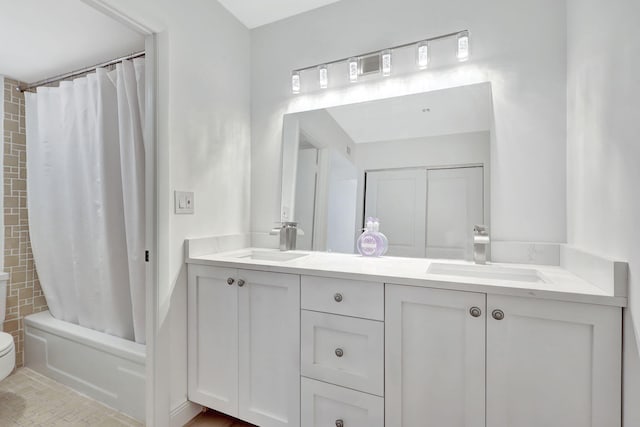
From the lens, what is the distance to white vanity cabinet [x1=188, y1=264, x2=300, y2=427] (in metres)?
1.33

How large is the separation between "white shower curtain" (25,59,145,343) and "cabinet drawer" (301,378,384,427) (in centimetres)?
115

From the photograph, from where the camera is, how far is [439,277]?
1.10m

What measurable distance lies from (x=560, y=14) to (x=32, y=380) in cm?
373

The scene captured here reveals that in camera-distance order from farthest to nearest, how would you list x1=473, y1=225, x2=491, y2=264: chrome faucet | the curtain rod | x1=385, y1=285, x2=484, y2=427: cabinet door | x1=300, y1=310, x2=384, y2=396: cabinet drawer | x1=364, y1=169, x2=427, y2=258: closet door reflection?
the curtain rod → x1=364, y1=169, x2=427, y2=258: closet door reflection → x1=473, y1=225, x2=491, y2=264: chrome faucet → x1=300, y1=310, x2=384, y2=396: cabinet drawer → x1=385, y1=285, x2=484, y2=427: cabinet door

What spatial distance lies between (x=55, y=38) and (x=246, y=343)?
2.07 meters

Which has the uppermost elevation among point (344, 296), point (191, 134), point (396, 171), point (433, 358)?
point (191, 134)

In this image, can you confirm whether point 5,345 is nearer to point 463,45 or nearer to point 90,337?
point 90,337

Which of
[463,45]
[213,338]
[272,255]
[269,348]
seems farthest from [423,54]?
[213,338]

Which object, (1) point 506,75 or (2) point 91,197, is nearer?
(1) point 506,75

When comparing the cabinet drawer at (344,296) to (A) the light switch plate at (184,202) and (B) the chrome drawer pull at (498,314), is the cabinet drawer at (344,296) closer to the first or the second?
(B) the chrome drawer pull at (498,314)

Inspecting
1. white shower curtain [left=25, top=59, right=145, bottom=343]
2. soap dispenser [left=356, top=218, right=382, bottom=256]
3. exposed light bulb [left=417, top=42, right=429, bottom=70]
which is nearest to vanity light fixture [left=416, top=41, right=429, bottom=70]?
exposed light bulb [left=417, top=42, right=429, bottom=70]

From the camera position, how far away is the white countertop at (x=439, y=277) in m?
0.91

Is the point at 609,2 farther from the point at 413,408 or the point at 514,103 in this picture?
the point at 413,408

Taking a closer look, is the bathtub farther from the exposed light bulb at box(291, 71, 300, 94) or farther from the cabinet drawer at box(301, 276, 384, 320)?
the exposed light bulb at box(291, 71, 300, 94)
